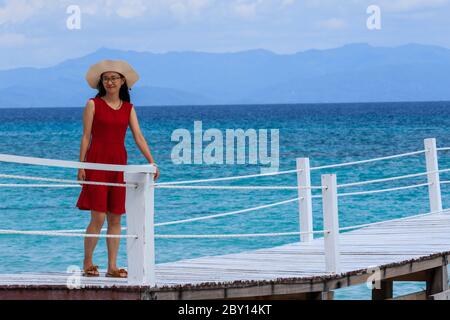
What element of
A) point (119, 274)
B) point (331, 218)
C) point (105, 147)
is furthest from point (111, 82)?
point (331, 218)

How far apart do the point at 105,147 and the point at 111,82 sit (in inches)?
16.3

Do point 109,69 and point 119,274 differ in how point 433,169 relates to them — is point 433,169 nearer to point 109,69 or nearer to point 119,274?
point 119,274

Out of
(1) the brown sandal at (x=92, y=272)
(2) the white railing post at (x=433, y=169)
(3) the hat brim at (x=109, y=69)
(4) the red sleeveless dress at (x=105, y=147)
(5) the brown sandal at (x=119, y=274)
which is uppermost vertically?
(2) the white railing post at (x=433, y=169)

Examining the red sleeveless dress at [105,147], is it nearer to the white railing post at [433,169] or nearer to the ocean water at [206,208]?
the white railing post at [433,169]

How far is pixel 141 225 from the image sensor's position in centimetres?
723

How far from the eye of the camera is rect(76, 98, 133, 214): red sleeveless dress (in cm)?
770

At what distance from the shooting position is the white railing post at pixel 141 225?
721 centimetres

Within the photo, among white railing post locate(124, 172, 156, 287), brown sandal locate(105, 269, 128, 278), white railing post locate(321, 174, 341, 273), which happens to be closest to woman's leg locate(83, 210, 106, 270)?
brown sandal locate(105, 269, 128, 278)

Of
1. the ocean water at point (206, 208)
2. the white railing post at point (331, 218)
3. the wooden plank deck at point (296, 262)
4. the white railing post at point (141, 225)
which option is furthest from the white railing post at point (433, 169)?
the white railing post at point (141, 225)

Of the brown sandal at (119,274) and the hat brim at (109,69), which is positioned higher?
the hat brim at (109,69)

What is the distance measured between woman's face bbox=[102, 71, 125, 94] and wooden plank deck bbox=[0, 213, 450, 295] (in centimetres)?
121

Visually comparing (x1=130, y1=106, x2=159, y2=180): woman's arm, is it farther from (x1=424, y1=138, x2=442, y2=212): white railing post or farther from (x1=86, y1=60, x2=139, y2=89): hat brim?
(x1=424, y1=138, x2=442, y2=212): white railing post

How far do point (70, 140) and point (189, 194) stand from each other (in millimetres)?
32239
